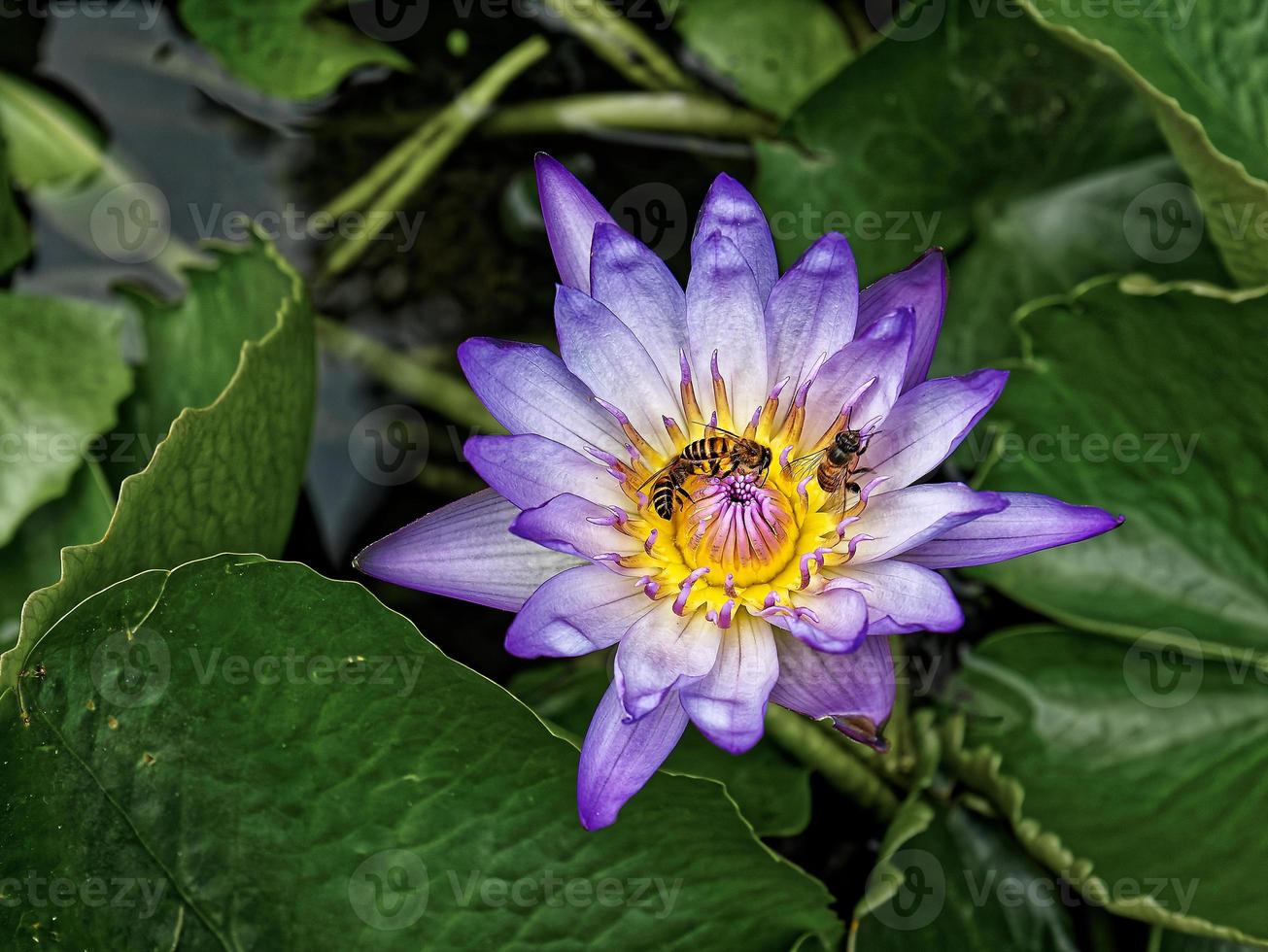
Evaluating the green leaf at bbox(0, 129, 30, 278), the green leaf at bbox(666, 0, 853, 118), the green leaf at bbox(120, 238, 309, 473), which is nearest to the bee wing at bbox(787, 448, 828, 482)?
the green leaf at bbox(120, 238, 309, 473)

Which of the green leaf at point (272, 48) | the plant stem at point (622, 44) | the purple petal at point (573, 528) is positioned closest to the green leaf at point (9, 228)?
the green leaf at point (272, 48)

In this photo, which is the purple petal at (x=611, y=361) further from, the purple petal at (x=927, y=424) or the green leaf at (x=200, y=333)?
the green leaf at (x=200, y=333)

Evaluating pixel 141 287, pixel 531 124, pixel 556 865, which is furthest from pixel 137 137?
pixel 556 865

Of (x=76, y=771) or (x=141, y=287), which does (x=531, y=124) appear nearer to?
(x=141, y=287)

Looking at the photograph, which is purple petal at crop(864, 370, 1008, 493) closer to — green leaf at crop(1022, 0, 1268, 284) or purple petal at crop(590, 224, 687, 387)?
purple petal at crop(590, 224, 687, 387)

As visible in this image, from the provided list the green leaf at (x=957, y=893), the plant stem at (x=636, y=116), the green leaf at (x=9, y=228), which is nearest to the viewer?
the green leaf at (x=957, y=893)
